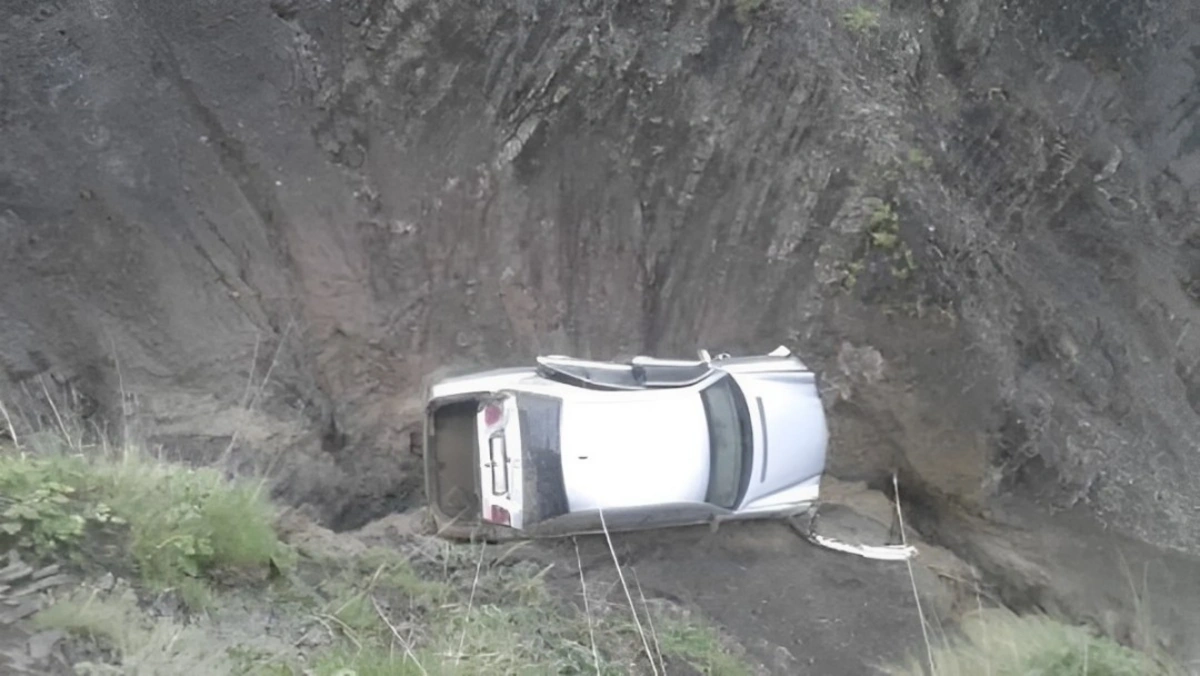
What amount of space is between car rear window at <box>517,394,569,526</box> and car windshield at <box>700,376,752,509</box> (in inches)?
42.1

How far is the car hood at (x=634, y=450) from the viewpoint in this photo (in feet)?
21.2

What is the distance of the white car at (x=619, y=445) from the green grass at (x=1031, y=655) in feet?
4.62

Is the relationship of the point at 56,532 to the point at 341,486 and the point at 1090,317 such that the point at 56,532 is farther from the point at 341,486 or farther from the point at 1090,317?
the point at 1090,317

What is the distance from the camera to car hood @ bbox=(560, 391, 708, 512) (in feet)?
21.2

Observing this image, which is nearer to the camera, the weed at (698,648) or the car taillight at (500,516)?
the weed at (698,648)

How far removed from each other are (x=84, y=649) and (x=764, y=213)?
5.18m

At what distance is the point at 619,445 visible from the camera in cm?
652

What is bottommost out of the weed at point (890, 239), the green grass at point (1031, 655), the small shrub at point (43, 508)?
the green grass at point (1031, 655)

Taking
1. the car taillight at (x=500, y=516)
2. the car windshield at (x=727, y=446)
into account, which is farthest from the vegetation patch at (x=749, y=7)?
the car taillight at (x=500, y=516)

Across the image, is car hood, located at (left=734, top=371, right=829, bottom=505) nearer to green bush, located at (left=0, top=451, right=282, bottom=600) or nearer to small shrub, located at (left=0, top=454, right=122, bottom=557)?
green bush, located at (left=0, top=451, right=282, bottom=600)

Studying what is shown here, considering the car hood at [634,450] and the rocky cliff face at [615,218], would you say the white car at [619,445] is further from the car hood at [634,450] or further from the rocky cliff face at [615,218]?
the rocky cliff face at [615,218]

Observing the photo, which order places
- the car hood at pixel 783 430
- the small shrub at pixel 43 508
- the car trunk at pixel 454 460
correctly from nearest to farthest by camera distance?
the small shrub at pixel 43 508 < the car trunk at pixel 454 460 < the car hood at pixel 783 430

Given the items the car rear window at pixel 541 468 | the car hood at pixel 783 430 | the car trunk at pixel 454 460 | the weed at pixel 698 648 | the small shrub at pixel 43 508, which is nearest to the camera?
the small shrub at pixel 43 508

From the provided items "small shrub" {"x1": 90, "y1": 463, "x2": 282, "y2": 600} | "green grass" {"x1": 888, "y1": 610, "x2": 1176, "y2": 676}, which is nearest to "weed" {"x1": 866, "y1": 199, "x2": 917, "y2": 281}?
"green grass" {"x1": 888, "y1": 610, "x2": 1176, "y2": 676}
